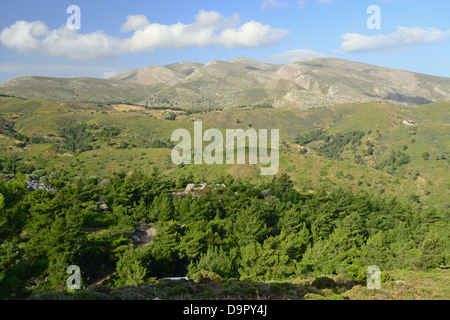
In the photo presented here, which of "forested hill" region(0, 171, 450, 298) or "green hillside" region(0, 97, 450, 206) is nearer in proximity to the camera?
"forested hill" region(0, 171, 450, 298)

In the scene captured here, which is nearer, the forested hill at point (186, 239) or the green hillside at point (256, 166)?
the forested hill at point (186, 239)

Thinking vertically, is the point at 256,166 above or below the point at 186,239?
above

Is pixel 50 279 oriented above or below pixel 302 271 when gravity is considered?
above

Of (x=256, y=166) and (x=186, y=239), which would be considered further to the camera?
(x=256, y=166)

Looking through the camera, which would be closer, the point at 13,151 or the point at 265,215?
the point at 265,215

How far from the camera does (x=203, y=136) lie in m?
173

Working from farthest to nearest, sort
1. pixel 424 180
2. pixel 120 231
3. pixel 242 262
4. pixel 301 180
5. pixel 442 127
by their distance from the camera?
pixel 442 127 < pixel 424 180 < pixel 301 180 < pixel 120 231 < pixel 242 262

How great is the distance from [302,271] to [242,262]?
6990mm
